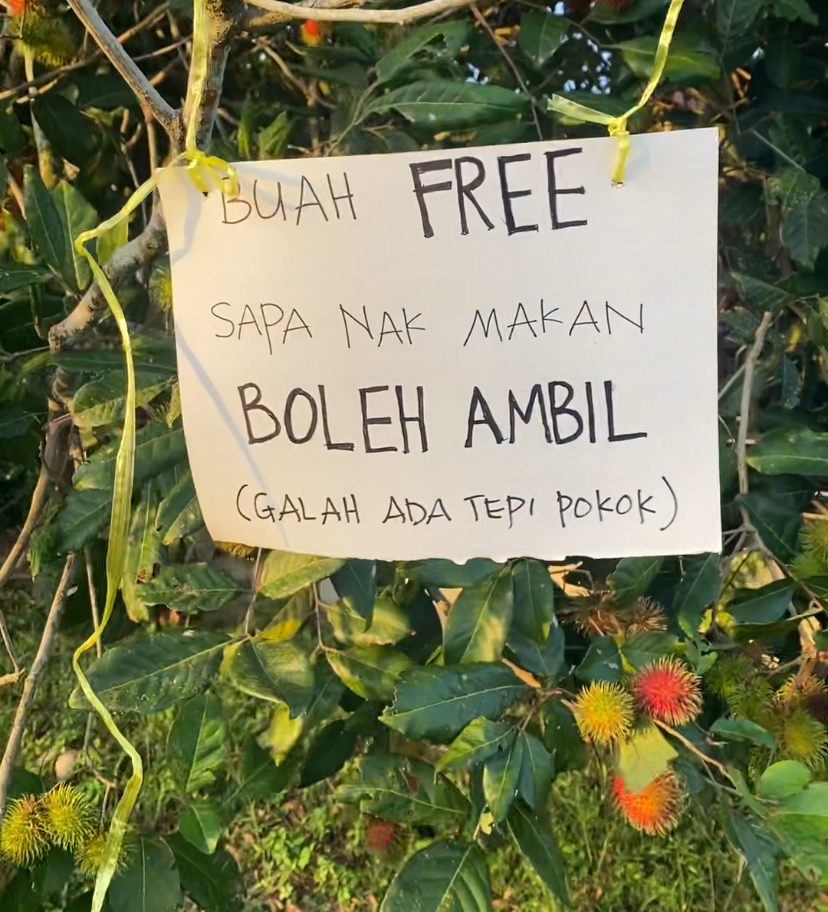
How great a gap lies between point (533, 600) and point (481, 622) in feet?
0.18

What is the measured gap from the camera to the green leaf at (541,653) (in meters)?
0.72

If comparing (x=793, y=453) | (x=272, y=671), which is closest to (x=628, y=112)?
(x=793, y=453)

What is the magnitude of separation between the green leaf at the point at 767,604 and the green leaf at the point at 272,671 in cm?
42

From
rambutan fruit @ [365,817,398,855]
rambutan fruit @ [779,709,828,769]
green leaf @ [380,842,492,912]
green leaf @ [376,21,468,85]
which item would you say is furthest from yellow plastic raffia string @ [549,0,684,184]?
rambutan fruit @ [365,817,398,855]

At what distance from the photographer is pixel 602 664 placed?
687mm

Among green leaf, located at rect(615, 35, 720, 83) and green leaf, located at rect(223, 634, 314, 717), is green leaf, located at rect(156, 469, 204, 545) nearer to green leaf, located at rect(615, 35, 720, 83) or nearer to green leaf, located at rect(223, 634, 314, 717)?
green leaf, located at rect(223, 634, 314, 717)

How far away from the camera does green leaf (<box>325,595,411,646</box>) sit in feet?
2.45

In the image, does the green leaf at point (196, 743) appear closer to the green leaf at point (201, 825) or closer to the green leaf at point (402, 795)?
the green leaf at point (201, 825)

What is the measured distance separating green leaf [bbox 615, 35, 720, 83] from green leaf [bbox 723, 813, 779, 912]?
2.27 ft

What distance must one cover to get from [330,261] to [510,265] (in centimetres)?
13

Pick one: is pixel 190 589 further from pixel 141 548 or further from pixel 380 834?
pixel 380 834

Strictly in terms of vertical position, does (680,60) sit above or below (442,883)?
above

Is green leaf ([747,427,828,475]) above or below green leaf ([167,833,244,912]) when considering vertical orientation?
above

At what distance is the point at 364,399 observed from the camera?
569 mm
